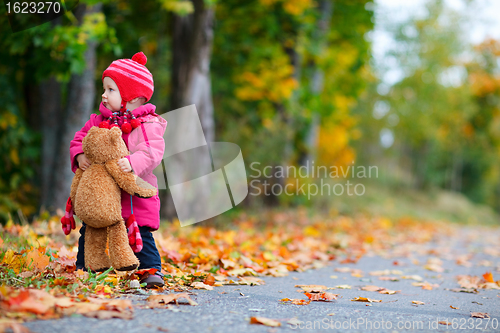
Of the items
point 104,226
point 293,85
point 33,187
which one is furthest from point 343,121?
point 104,226

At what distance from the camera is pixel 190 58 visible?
8.22 m

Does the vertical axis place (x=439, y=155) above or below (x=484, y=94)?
below

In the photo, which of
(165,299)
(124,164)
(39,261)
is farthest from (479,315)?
(39,261)

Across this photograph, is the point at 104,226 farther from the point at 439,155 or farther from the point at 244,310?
the point at 439,155

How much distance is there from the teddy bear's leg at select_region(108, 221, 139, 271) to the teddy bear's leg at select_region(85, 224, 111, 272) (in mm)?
139

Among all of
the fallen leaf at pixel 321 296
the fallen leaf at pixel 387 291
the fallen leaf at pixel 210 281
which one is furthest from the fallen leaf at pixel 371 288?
the fallen leaf at pixel 210 281

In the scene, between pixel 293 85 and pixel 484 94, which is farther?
pixel 484 94

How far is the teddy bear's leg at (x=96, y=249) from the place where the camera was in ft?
10.2

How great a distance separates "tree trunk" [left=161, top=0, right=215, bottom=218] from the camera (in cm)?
812

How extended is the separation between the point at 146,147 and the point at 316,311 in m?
1.60

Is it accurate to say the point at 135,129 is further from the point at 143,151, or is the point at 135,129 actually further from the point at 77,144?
the point at 77,144

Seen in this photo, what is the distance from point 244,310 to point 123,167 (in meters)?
1.24

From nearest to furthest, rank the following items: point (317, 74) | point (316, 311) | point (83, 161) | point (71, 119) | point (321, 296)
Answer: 1. point (316, 311)
2. point (83, 161)
3. point (321, 296)
4. point (71, 119)
5. point (317, 74)

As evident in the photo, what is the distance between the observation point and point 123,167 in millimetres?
2928
